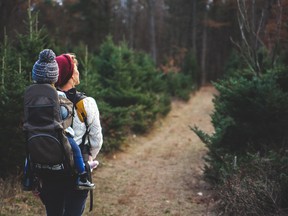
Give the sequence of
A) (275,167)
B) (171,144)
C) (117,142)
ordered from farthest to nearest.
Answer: (171,144), (117,142), (275,167)

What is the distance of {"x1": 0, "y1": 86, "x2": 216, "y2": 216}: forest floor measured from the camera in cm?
621

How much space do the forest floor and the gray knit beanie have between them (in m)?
3.16

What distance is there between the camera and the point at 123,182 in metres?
8.08

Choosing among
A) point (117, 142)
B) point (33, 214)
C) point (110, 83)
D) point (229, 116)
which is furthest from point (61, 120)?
point (110, 83)

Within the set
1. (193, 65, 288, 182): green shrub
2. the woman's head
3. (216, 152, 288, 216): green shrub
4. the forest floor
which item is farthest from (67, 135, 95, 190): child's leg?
(193, 65, 288, 182): green shrub

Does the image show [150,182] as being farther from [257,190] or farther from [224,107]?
[257,190]

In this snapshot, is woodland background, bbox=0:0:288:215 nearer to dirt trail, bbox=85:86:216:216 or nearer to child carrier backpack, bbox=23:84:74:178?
dirt trail, bbox=85:86:216:216

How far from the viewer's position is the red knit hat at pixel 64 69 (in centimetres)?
358

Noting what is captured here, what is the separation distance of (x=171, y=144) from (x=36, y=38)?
20.1 ft

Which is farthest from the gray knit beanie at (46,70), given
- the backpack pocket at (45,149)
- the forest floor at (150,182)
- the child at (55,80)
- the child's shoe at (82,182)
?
the forest floor at (150,182)

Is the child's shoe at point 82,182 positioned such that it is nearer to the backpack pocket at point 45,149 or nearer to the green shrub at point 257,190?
the backpack pocket at point 45,149

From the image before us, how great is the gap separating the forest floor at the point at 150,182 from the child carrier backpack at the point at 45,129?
2908 millimetres

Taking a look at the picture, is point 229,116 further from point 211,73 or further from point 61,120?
point 211,73

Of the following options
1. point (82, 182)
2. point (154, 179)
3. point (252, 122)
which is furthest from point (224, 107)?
point (82, 182)
